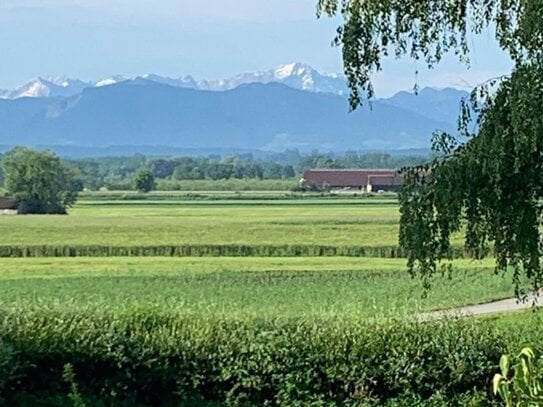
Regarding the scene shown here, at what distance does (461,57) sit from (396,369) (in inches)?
139

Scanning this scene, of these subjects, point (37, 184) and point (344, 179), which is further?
point (344, 179)

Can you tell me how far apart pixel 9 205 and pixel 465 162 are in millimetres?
77222

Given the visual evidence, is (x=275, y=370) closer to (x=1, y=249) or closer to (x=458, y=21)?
(x=458, y=21)

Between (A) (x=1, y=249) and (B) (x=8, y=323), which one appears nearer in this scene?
(B) (x=8, y=323)

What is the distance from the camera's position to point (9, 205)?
8225 cm

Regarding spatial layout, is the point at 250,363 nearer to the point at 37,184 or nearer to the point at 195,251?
the point at 195,251

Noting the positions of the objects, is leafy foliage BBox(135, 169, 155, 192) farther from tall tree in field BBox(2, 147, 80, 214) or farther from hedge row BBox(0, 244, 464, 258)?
hedge row BBox(0, 244, 464, 258)

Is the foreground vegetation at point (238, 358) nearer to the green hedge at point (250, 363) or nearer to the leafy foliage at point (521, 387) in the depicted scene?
the green hedge at point (250, 363)

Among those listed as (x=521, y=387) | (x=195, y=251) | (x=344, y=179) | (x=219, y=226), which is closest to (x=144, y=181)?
(x=344, y=179)

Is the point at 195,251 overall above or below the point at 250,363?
below

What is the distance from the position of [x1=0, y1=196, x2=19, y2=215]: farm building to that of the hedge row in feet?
122

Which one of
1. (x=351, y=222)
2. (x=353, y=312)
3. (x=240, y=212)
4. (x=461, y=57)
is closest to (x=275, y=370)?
(x=353, y=312)

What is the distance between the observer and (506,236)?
919cm

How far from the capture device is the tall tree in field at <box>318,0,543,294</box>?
8.55 meters
